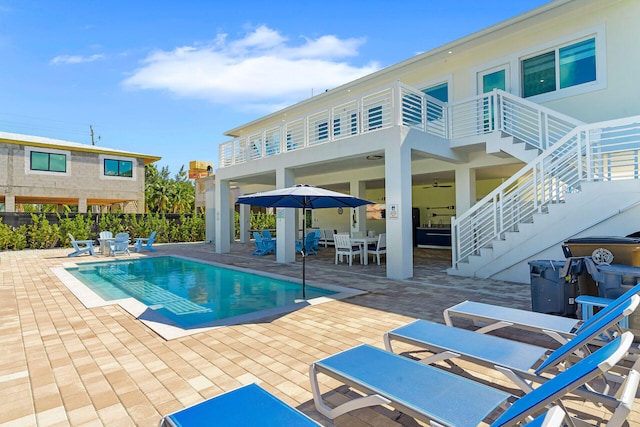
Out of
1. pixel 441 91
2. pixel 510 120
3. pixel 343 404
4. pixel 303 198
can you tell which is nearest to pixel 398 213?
pixel 303 198

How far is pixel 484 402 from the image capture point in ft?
7.11

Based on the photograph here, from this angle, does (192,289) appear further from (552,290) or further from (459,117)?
(459,117)

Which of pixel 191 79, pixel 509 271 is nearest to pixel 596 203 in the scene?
pixel 509 271

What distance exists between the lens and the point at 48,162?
2359 centimetres

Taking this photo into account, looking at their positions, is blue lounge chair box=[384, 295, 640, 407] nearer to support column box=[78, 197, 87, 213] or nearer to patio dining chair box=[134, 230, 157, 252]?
patio dining chair box=[134, 230, 157, 252]

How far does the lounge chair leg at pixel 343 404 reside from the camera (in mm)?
2268

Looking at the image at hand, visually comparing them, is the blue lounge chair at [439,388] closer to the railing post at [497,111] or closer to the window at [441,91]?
the railing post at [497,111]

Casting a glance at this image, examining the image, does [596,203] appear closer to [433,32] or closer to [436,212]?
[433,32]

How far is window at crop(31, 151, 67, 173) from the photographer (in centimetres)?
2317

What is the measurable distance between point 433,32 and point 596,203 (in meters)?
8.23

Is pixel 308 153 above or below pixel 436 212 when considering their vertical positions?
above

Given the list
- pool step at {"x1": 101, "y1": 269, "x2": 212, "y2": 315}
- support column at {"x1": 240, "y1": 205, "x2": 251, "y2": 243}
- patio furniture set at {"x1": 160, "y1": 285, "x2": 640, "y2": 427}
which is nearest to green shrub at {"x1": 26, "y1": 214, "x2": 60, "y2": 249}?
support column at {"x1": 240, "y1": 205, "x2": 251, "y2": 243}

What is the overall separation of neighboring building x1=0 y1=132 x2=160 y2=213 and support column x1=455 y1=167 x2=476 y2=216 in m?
23.9

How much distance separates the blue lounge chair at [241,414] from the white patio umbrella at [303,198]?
451cm
